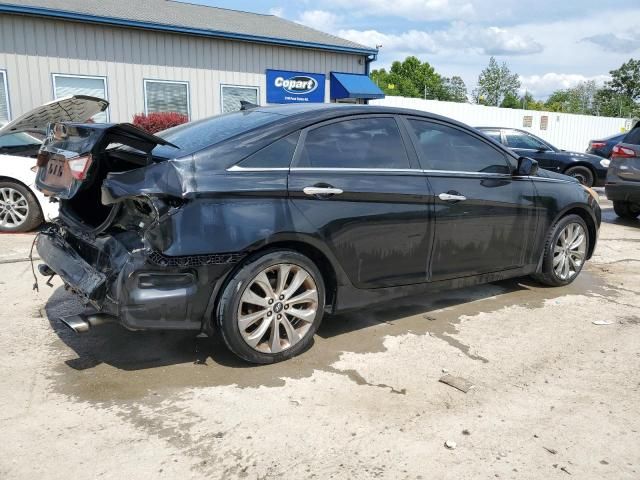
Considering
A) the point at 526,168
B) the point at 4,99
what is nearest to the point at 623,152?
the point at 526,168

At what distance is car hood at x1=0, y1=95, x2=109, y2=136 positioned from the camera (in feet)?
17.7

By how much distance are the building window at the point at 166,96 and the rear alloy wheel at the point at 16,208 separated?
21.6ft

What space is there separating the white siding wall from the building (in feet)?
0.07

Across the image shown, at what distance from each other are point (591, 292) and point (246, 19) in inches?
579

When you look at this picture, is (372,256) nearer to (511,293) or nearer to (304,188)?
(304,188)

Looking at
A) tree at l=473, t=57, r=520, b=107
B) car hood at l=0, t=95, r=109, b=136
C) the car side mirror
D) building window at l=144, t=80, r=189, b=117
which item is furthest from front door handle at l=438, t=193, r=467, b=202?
tree at l=473, t=57, r=520, b=107

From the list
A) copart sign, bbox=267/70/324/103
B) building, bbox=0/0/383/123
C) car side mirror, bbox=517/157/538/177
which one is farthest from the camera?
copart sign, bbox=267/70/324/103

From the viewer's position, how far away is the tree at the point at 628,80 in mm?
57344

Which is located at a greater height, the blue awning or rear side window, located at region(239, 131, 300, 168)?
the blue awning

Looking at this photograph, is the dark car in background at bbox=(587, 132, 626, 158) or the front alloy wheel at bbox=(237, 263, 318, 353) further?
the dark car in background at bbox=(587, 132, 626, 158)

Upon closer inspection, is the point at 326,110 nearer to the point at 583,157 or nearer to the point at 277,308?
the point at 277,308

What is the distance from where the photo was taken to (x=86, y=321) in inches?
125

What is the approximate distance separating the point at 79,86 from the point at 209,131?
403 inches

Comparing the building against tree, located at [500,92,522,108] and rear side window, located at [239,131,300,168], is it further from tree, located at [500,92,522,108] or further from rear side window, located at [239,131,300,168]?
tree, located at [500,92,522,108]
